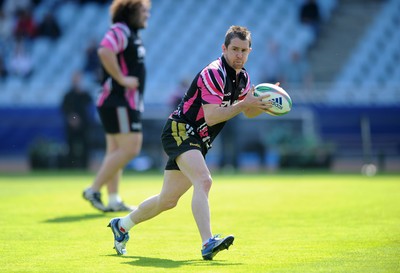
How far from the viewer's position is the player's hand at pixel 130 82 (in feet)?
34.9

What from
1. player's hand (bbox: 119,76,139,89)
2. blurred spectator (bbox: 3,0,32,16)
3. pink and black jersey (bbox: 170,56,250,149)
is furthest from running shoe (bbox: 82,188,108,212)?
blurred spectator (bbox: 3,0,32,16)

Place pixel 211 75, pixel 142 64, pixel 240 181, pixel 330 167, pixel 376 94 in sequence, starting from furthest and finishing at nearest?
1. pixel 376 94
2. pixel 330 167
3. pixel 240 181
4. pixel 142 64
5. pixel 211 75

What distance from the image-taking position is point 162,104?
21.0 meters

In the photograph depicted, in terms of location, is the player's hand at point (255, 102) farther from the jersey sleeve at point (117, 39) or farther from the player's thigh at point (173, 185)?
the jersey sleeve at point (117, 39)

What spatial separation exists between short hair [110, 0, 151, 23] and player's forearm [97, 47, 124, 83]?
524mm

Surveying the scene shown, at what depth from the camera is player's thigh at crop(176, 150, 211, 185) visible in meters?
6.89

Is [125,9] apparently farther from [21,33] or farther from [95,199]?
[21,33]

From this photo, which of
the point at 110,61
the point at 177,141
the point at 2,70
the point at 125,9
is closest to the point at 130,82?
the point at 110,61

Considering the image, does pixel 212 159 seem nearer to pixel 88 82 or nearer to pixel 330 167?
pixel 330 167

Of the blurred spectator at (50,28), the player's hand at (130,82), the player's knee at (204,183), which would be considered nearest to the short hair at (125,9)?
the player's hand at (130,82)

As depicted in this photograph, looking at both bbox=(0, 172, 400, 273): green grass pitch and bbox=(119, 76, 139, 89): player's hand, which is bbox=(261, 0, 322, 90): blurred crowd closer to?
bbox=(0, 172, 400, 273): green grass pitch

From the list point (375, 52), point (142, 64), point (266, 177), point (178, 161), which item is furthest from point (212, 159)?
point (178, 161)

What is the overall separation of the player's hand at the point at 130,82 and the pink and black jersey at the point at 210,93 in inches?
135

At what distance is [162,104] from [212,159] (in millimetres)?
1751
